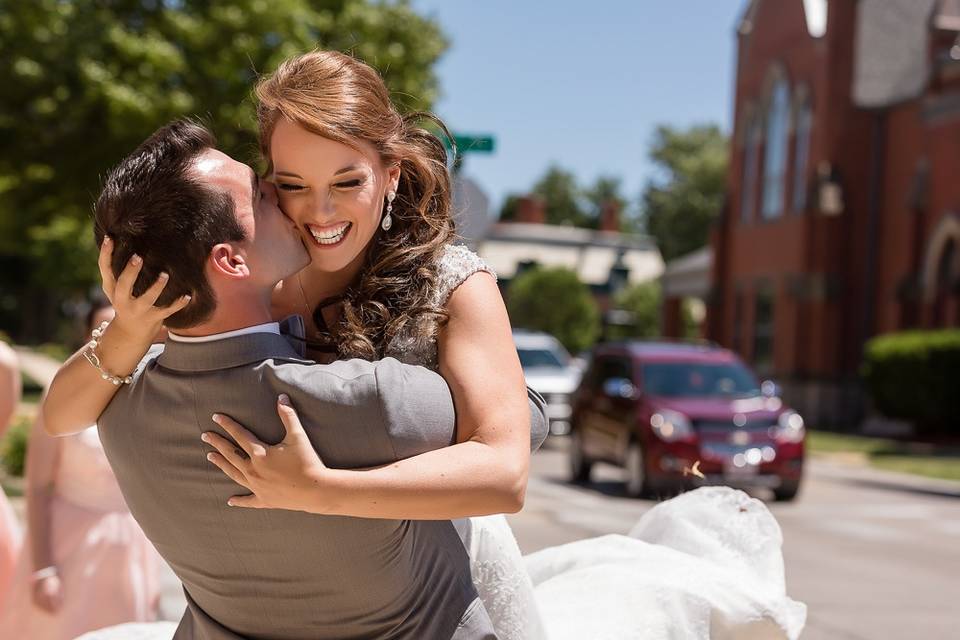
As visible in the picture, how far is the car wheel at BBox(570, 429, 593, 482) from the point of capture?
56.1 feet

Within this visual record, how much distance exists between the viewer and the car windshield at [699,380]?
1566cm

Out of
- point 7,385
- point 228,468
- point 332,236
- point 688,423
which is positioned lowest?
point 688,423

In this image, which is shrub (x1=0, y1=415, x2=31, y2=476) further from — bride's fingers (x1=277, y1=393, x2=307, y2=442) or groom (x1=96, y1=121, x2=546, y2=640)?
bride's fingers (x1=277, y1=393, x2=307, y2=442)

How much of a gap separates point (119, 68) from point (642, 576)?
82.6ft

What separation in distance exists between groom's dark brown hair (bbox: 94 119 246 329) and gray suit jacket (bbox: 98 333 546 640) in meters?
0.09

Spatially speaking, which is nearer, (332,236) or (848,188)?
(332,236)

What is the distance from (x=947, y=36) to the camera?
28.4 metres

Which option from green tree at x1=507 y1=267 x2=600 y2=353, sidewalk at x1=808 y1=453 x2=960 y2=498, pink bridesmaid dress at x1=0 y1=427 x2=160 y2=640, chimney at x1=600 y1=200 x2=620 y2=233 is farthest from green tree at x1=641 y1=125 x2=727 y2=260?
pink bridesmaid dress at x1=0 y1=427 x2=160 y2=640

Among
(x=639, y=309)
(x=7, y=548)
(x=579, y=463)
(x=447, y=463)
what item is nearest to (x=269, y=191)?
(x=447, y=463)

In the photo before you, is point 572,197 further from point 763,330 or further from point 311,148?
point 311,148

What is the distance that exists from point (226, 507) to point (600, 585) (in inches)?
36.5

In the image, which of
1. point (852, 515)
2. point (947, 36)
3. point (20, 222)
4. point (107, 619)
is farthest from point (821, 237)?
point (107, 619)

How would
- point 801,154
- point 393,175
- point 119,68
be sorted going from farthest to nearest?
point 801,154, point 119,68, point 393,175

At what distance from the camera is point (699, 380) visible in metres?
15.9
